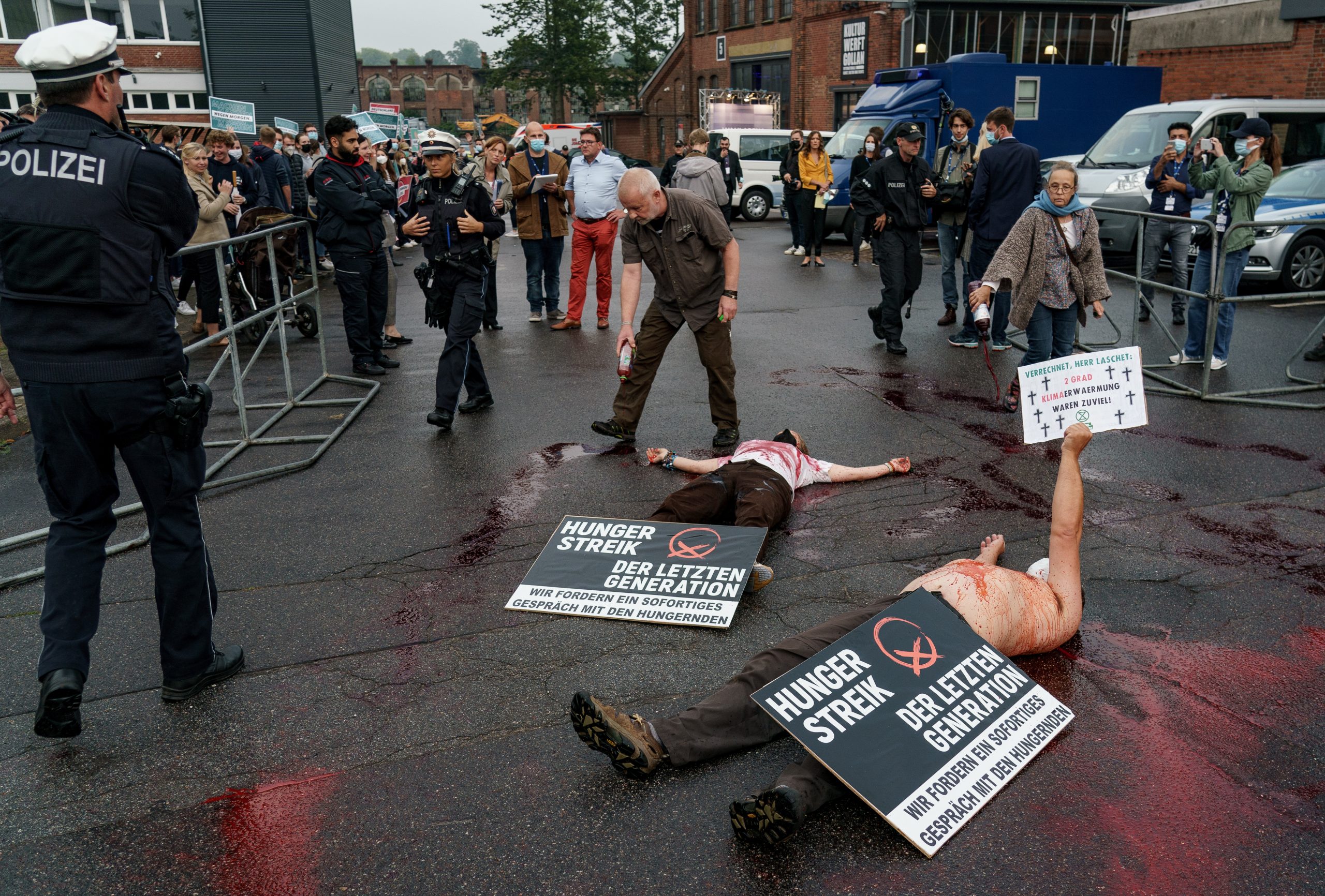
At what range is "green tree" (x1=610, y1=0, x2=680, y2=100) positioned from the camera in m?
65.0

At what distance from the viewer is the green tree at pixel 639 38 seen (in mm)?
65000

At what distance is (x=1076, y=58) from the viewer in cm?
3378

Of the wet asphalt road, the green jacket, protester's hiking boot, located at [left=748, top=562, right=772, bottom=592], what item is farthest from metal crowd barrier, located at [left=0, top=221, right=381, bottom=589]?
the green jacket

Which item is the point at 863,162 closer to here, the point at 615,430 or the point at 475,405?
the point at 475,405

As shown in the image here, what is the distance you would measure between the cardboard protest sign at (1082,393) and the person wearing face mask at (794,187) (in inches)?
442

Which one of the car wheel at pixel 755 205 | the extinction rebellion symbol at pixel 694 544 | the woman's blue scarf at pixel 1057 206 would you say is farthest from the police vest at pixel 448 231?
the car wheel at pixel 755 205

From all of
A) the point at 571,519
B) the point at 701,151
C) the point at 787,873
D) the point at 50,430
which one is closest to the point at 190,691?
the point at 50,430

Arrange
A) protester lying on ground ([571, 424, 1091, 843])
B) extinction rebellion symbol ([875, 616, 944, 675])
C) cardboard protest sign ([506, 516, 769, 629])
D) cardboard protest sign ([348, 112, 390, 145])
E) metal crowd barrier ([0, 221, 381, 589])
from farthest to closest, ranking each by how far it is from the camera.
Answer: cardboard protest sign ([348, 112, 390, 145]) → metal crowd barrier ([0, 221, 381, 589]) → cardboard protest sign ([506, 516, 769, 629]) → extinction rebellion symbol ([875, 616, 944, 675]) → protester lying on ground ([571, 424, 1091, 843])

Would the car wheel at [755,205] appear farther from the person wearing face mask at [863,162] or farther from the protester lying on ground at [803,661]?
the protester lying on ground at [803,661]

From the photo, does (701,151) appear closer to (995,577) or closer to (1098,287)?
(1098,287)

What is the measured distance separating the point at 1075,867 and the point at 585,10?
Result: 66518 millimetres

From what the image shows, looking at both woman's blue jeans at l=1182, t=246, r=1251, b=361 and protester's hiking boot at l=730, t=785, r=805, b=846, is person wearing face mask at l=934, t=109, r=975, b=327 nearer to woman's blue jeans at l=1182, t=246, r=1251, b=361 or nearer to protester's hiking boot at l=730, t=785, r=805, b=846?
woman's blue jeans at l=1182, t=246, r=1251, b=361

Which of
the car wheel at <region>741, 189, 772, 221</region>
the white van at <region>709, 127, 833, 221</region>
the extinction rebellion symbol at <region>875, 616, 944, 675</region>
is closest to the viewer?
the extinction rebellion symbol at <region>875, 616, 944, 675</region>

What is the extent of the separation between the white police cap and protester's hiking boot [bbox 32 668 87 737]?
6.81 feet
